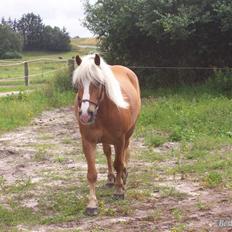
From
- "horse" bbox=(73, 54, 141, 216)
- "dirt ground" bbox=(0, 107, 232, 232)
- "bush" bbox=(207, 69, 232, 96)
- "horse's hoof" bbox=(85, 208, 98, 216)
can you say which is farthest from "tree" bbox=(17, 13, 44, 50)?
"horse's hoof" bbox=(85, 208, 98, 216)

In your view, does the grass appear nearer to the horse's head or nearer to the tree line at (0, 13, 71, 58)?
the horse's head

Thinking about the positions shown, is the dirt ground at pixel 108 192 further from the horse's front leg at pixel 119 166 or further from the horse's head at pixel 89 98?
the horse's head at pixel 89 98

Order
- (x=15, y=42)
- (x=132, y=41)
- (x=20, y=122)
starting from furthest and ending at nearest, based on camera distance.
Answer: (x=15, y=42), (x=132, y=41), (x=20, y=122)

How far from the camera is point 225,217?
4.56 metres

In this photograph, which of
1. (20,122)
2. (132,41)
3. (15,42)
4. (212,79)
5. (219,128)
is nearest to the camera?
(219,128)

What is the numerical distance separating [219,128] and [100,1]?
22.1ft

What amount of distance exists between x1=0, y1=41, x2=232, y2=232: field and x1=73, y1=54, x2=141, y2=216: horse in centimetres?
29

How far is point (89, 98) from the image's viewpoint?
486 cm

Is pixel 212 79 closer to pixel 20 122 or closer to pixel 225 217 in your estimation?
pixel 20 122

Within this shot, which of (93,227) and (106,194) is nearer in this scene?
(93,227)

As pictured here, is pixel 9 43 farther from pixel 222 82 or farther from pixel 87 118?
pixel 87 118

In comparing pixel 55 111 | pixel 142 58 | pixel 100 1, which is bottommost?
pixel 55 111

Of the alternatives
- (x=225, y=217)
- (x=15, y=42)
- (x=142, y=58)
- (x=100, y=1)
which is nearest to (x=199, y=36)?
(x=142, y=58)

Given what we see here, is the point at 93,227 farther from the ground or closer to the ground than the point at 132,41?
closer to the ground
